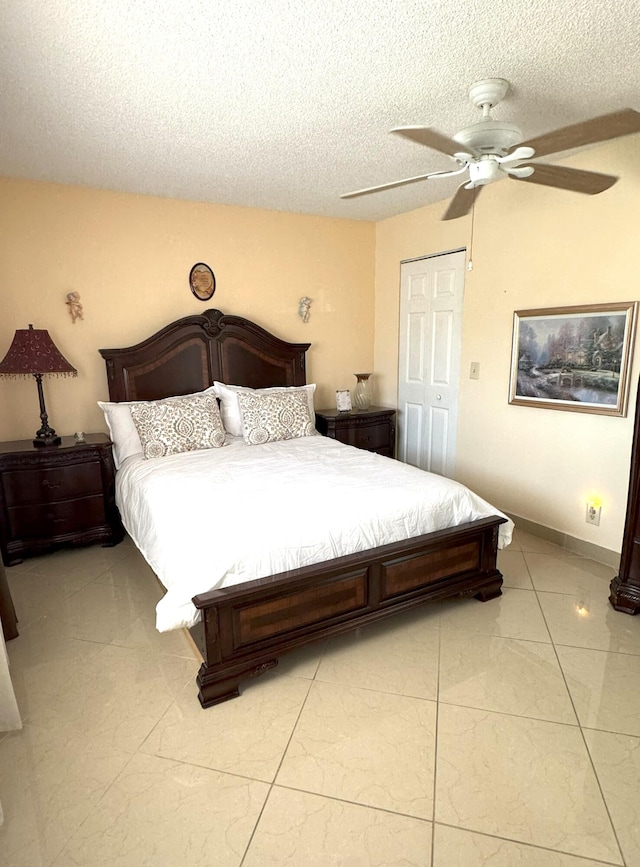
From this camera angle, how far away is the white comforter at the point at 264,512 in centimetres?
199

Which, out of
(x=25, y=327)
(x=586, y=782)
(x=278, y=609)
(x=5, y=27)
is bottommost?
(x=586, y=782)

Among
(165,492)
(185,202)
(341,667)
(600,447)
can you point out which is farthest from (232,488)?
(185,202)

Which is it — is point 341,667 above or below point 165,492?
below

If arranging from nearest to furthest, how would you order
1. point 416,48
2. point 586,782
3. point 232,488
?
point 586,782 < point 416,48 < point 232,488

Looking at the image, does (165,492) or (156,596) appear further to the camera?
(156,596)

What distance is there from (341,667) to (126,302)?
10.1ft

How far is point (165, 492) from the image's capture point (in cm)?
260

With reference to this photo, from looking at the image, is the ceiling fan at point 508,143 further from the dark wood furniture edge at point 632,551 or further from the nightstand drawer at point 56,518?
the nightstand drawer at point 56,518

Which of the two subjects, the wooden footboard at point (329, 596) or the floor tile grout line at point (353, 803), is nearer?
the floor tile grout line at point (353, 803)

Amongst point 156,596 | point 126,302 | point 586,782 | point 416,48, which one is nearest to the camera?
point 586,782

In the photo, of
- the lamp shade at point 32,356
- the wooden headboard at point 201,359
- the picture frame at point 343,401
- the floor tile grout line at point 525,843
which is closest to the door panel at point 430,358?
the picture frame at point 343,401

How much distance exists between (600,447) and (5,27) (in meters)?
3.52

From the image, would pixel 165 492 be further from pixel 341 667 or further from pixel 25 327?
pixel 25 327

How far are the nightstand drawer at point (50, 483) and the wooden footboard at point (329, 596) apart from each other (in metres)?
1.76
